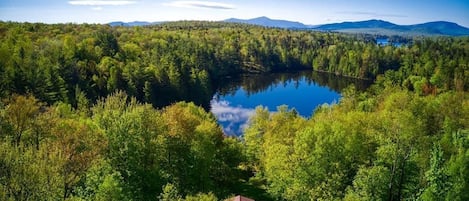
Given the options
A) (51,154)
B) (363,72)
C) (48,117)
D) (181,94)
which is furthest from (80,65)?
(363,72)

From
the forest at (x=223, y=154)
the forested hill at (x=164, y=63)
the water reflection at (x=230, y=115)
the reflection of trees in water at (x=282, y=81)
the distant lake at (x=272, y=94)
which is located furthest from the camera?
the reflection of trees in water at (x=282, y=81)

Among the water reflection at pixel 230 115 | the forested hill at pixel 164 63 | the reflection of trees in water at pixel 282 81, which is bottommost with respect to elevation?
the water reflection at pixel 230 115

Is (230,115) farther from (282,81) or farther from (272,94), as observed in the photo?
(282,81)

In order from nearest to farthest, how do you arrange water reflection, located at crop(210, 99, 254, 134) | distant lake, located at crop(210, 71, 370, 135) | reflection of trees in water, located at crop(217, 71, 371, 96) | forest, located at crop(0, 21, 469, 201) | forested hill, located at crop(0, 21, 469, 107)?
forest, located at crop(0, 21, 469, 201) < forested hill, located at crop(0, 21, 469, 107) < water reflection, located at crop(210, 99, 254, 134) < distant lake, located at crop(210, 71, 370, 135) < reflection of trees in water, located at crop(217, 71, 371, 96)

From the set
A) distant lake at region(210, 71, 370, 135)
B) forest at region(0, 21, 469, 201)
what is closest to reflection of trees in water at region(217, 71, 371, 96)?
distant lake at region(210, 71, 370, 135)

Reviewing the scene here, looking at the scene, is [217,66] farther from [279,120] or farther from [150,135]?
[150,135]

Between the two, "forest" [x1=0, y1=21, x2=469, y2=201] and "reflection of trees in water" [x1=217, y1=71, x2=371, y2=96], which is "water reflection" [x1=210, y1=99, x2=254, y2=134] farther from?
"forest" [x1=0, y1=21, x2=469, y2=201]

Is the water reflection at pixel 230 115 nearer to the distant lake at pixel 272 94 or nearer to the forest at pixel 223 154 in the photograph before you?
the distant lake at pixel 272 94

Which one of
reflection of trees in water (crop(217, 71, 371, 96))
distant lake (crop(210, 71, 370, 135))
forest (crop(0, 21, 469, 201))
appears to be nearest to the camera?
forest (crop(0, 21, 469, 201))

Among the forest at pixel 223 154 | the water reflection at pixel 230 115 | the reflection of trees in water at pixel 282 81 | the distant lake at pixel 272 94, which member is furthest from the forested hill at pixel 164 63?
the forest at pixel 223 154
